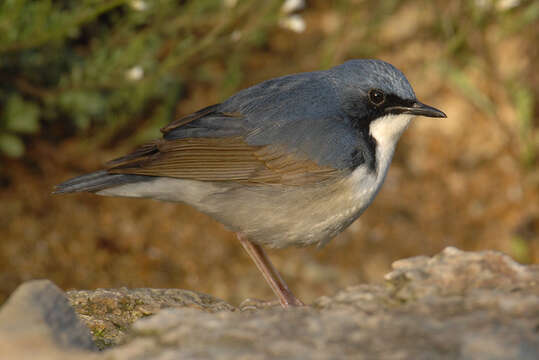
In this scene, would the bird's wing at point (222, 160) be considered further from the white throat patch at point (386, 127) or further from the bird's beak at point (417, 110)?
the bird's beak at point (417, 110)

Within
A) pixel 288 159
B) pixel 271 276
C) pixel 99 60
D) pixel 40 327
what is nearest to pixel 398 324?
pixel 40 327

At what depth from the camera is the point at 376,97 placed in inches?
175

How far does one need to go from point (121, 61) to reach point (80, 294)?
2.52 m

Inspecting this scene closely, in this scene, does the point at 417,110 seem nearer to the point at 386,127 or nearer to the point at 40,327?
the point at 386,127

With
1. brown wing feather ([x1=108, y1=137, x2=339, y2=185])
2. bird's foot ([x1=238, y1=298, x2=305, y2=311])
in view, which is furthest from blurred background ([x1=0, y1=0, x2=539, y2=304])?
bird's foot ([x1=238, y1=298, x2=305, y2=311])

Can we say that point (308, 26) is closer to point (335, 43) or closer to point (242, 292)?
point (335, 43)

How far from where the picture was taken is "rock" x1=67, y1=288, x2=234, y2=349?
371 cm

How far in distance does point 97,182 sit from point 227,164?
84cm

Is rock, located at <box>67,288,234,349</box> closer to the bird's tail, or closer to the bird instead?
the bird

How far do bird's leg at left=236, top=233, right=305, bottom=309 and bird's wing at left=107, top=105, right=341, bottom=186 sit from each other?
0.50 meters

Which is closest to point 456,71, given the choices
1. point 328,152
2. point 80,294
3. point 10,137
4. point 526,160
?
point 526,160

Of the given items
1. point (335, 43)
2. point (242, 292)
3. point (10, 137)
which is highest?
point (335, 43)

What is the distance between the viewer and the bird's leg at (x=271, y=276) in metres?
4.78

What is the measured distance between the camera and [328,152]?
14.1ft
